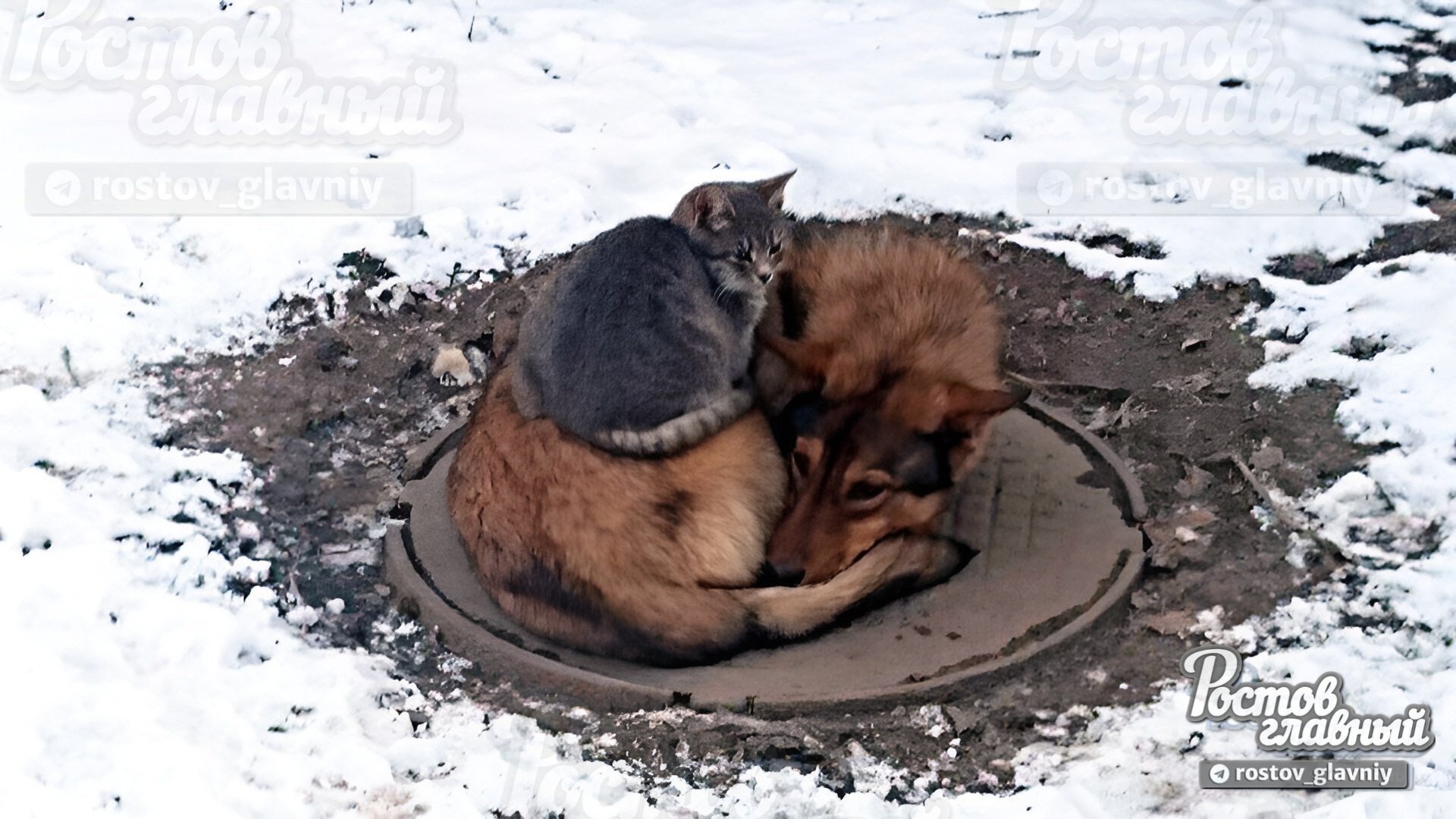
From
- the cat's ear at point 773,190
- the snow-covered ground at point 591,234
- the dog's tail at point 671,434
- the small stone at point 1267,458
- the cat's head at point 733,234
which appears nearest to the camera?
the snow-covered ground at point 591,234

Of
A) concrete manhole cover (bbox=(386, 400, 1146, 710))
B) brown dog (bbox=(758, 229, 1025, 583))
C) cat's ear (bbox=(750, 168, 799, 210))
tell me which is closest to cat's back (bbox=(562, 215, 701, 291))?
brown dog (bbox=(758, 229, 1025, 583))

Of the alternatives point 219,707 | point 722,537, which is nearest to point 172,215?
point 219,707

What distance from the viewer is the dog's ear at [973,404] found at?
4.61 meters

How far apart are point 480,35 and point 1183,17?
547cm

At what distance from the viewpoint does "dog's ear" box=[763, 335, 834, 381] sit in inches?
191

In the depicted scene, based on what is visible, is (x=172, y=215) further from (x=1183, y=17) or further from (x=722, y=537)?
(x=1183, y=17)

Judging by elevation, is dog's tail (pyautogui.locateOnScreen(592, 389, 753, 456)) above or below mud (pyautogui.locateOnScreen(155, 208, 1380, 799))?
above

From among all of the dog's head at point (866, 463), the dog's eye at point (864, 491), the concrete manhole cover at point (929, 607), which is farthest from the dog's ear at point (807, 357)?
the concrete manhole cover at point (929, 607)

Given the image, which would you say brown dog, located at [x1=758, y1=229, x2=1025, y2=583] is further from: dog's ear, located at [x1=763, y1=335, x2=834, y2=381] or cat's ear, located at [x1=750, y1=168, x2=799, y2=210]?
cat's ear, located at [x1=750, y1=168, x2=799, y2=210]

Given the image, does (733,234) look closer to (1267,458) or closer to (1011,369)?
(1011,369)

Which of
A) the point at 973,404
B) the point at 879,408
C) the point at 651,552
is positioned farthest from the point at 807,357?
the point at 651,552

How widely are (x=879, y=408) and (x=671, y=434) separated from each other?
2.54 ft

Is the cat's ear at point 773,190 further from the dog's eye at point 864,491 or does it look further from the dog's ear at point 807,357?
the dog's eye at point 864,491

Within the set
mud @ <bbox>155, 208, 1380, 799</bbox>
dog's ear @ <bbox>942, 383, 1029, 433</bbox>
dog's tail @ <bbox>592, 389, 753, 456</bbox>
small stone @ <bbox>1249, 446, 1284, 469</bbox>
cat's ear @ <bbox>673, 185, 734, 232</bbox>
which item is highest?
cat's ear @ <bbox>673, 185, 734, 232</bbox>
